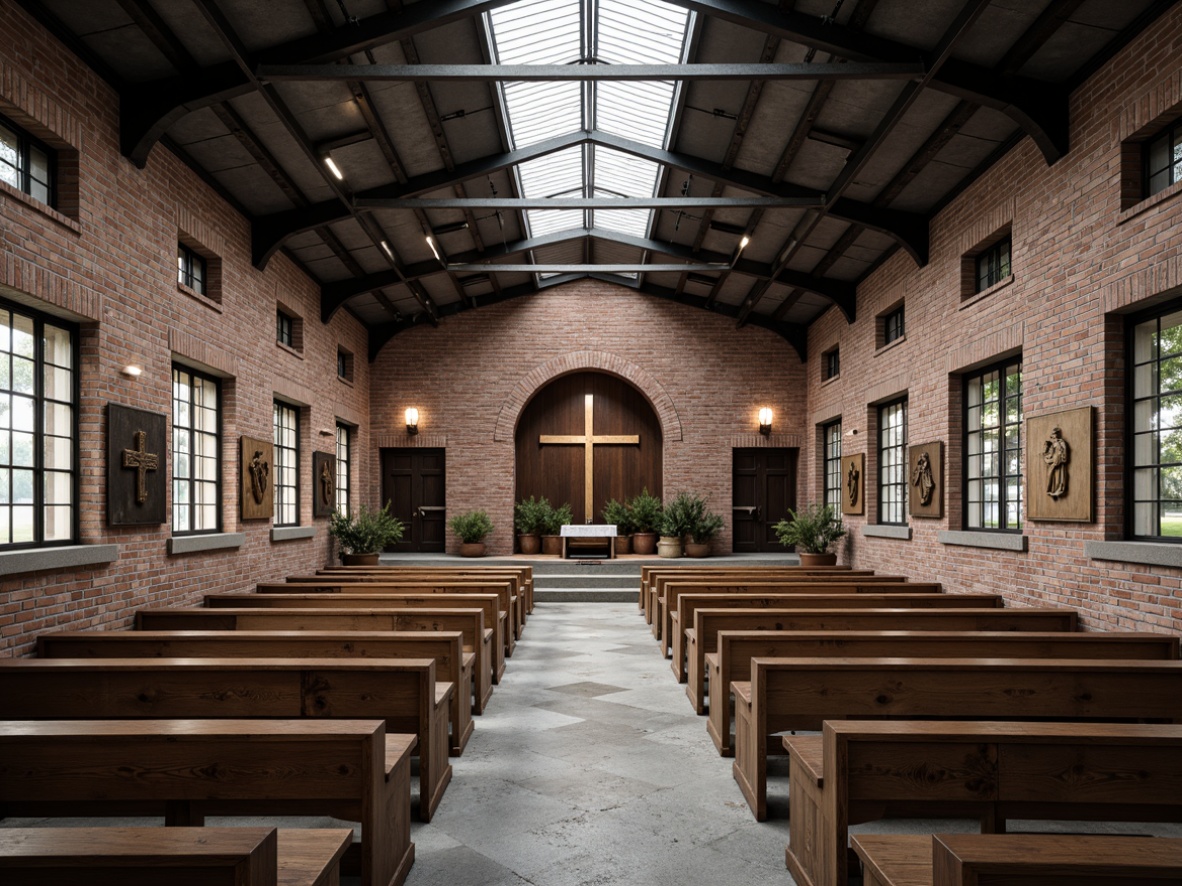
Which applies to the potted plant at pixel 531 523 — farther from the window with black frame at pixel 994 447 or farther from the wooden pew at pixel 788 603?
the wooden pew at pixel 788 603

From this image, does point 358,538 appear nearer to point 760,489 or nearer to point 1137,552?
point 760,489

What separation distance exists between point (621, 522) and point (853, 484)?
Answer: 197 inches

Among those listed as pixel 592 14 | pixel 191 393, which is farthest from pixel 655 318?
pixel 191 393

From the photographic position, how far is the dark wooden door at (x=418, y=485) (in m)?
16.2

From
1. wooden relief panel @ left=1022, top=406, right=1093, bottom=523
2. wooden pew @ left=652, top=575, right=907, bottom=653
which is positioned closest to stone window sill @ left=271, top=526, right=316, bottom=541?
wooden pew @ left=652, top=575, right=907, bottom=653

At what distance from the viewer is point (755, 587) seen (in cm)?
837

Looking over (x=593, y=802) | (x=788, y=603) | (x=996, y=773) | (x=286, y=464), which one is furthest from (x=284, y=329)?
(x=996, y=773)

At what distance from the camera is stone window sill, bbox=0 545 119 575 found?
5.10 metres

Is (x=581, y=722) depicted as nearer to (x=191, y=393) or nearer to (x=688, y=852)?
(x=688, y=852)

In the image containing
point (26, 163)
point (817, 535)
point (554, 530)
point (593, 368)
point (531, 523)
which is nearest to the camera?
point (26, 163)

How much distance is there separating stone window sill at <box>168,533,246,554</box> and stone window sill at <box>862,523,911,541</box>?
7.91m

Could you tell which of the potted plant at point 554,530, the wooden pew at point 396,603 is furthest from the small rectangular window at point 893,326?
the wooden pew at point 396,603

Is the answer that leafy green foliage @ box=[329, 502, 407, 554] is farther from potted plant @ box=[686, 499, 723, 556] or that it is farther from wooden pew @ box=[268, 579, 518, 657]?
potted plant @ box=[686, 499, 723, 556]

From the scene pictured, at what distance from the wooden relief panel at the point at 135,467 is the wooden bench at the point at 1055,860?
6.36 m
